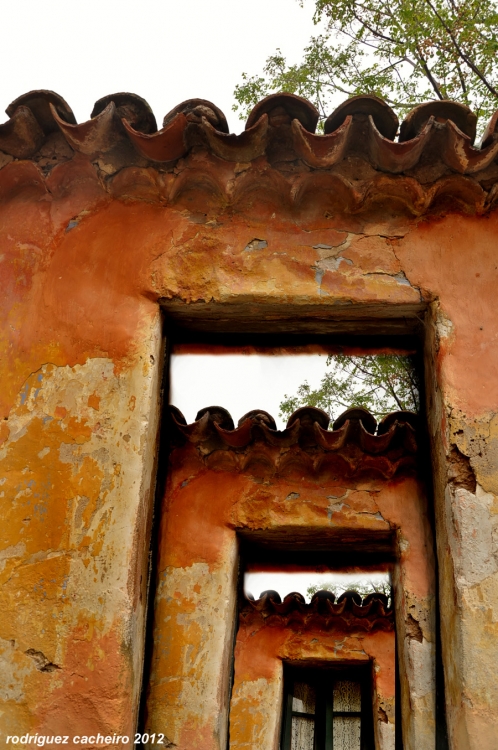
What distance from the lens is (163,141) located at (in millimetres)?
3576

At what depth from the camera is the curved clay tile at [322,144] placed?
348 cm

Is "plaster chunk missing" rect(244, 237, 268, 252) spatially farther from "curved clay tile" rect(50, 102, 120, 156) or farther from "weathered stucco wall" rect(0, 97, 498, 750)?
"curved clay tile" rect(50, 102, 120, 156)

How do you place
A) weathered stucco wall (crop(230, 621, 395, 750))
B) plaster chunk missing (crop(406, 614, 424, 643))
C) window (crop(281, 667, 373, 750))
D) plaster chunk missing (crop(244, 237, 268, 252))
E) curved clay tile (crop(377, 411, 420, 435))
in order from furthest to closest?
window (crop(281, 667, 373, 750)) < weathered stucco wall (crop(230, 621, 395, 750)) < curved clay tile (crop(377, 411, 420, 435)) < plaster chunk missing (crop(244, 237, 268, 252)) < plaster chunk missing (crop(406, 614, 424, 643))

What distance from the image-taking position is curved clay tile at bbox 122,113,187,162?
3.50 m

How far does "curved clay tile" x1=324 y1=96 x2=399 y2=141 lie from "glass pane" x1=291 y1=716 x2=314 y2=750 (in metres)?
6.65

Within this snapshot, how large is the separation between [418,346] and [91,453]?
1.89m

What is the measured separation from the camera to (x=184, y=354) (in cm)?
428

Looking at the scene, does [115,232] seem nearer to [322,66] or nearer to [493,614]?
[493,614]

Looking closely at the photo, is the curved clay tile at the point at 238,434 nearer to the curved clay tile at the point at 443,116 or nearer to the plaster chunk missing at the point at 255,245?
the plaster chunk missing at the point at 255,245

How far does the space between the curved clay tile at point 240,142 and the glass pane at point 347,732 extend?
6657 mm

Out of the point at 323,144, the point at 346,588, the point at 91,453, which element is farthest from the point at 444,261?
the point at 346,588

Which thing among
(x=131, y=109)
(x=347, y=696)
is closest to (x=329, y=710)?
(x=347, y=696)

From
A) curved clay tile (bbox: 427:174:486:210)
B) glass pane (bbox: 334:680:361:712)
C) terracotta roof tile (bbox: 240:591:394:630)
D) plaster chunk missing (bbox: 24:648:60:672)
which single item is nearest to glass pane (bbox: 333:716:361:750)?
glass pane (bbox: 334:680:361:712)

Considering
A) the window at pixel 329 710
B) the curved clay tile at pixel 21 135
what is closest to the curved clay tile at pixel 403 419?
the curved clay tile at pixel 21 135
